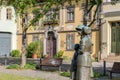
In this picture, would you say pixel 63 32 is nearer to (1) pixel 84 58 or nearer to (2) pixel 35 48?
(2) pixel 35 48

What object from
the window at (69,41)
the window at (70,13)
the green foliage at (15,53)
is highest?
the window at (70,13)

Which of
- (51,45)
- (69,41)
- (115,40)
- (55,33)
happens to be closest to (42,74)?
(115,40)

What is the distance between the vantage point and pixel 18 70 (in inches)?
822

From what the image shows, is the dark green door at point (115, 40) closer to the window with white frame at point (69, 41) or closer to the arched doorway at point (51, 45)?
the window with white frame at point (69, 41)

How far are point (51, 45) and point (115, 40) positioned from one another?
8703 millimetres

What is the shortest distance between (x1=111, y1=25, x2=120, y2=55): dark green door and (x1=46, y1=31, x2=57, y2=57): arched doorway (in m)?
7.91

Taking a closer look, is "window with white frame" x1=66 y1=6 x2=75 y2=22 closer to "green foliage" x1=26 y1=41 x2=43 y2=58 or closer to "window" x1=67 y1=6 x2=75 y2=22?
"window" x1=67 y1=6 x2=75 y2=22

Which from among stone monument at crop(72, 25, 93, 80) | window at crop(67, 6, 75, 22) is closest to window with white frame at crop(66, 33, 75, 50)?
window at crop(67, 6, 75, 22)

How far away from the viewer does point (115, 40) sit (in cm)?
3105

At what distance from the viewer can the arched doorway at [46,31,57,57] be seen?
123 ft

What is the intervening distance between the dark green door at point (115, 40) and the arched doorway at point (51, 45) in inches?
312

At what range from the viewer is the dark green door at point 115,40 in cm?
3083

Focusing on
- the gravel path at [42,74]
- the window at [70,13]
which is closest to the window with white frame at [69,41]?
the window at [70,13]

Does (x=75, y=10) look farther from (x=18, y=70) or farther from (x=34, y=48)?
(x=18, y=70)
